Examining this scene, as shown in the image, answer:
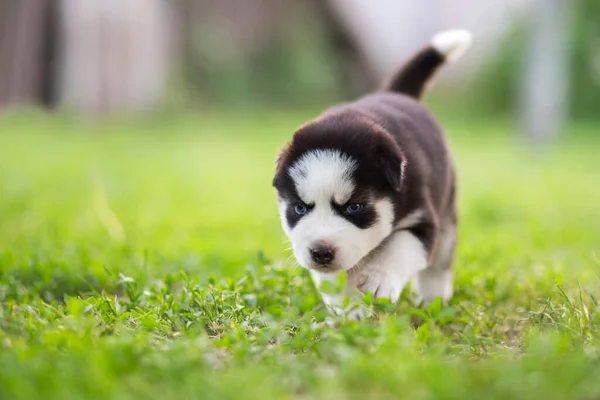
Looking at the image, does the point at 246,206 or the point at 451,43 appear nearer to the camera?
the point at 451,43

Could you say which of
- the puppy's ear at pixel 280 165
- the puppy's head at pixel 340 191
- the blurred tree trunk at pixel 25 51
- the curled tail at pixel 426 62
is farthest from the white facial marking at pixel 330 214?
the blurred tree trunk at pixel 25 51

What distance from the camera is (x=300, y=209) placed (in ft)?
10.7

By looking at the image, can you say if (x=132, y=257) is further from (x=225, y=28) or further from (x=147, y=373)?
(x=225, y=28)

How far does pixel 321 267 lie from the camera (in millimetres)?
3121

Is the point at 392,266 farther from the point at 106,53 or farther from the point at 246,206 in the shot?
the point at 106,53

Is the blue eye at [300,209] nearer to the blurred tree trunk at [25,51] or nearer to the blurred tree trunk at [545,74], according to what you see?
the blurred tree trunk at [545,74]

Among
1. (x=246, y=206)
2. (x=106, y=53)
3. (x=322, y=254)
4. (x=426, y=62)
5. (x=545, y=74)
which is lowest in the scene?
(x=246, y=206)

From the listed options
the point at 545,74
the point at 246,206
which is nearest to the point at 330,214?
the point at 246,206

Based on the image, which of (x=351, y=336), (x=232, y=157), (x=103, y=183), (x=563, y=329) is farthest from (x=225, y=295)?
(x=232, y=157)

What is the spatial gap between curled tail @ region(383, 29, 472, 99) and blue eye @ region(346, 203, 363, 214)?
134cm

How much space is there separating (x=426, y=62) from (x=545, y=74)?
777 cm

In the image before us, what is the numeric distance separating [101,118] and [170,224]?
24.7ft

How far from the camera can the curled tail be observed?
4242 mm

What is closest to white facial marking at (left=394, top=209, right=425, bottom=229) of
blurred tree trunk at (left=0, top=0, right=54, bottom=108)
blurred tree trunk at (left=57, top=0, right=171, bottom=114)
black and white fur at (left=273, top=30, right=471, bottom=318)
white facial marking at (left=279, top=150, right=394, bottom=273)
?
black and white fur at (left=273, top=30, right=471, bottom=318)
